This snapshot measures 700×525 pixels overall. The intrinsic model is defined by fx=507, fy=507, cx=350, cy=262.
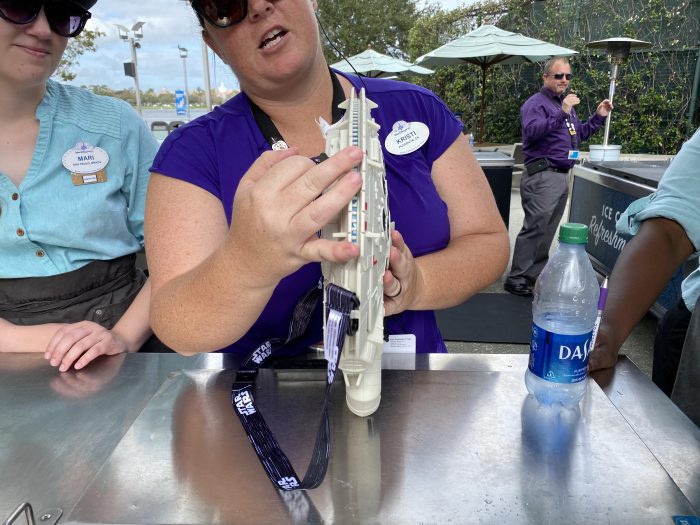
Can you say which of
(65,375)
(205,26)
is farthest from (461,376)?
(205,26)

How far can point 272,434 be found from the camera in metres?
0.92

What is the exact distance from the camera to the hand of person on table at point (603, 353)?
1.16m

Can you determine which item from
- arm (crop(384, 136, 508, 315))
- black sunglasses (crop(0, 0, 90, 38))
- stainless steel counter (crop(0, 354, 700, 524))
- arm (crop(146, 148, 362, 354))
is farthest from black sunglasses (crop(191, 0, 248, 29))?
stainless steel counter (crop(0, 354, 700, 524))

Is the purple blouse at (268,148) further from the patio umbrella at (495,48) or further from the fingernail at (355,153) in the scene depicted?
the patio umbrella at (495,48)

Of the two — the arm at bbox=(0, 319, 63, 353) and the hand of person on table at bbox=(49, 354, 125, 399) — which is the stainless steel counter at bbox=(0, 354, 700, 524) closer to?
the hand of person on table at bbox=(49, 354, 125, 399)

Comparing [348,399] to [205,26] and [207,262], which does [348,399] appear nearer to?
[207,262]

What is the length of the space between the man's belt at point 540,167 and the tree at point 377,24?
56.6 ft

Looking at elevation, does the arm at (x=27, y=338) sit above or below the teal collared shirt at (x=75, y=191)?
below

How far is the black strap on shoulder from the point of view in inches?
30.0

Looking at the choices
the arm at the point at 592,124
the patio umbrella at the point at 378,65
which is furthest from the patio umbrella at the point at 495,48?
the arm at the point at 592,124

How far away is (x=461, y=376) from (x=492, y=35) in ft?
30.0

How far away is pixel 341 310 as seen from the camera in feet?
2.48

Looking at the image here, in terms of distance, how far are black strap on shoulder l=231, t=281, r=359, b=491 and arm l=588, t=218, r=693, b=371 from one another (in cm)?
73

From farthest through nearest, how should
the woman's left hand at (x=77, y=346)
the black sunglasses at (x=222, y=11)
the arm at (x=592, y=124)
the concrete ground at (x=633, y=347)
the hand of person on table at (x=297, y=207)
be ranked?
the arm at (x=592, y=124), the concrete ground at (x=633, y=347), the woman's left hand at (x=77, y=346), the black sunglasses at (x=222, y=11), the hand of person on table at (x=297, y=207)
